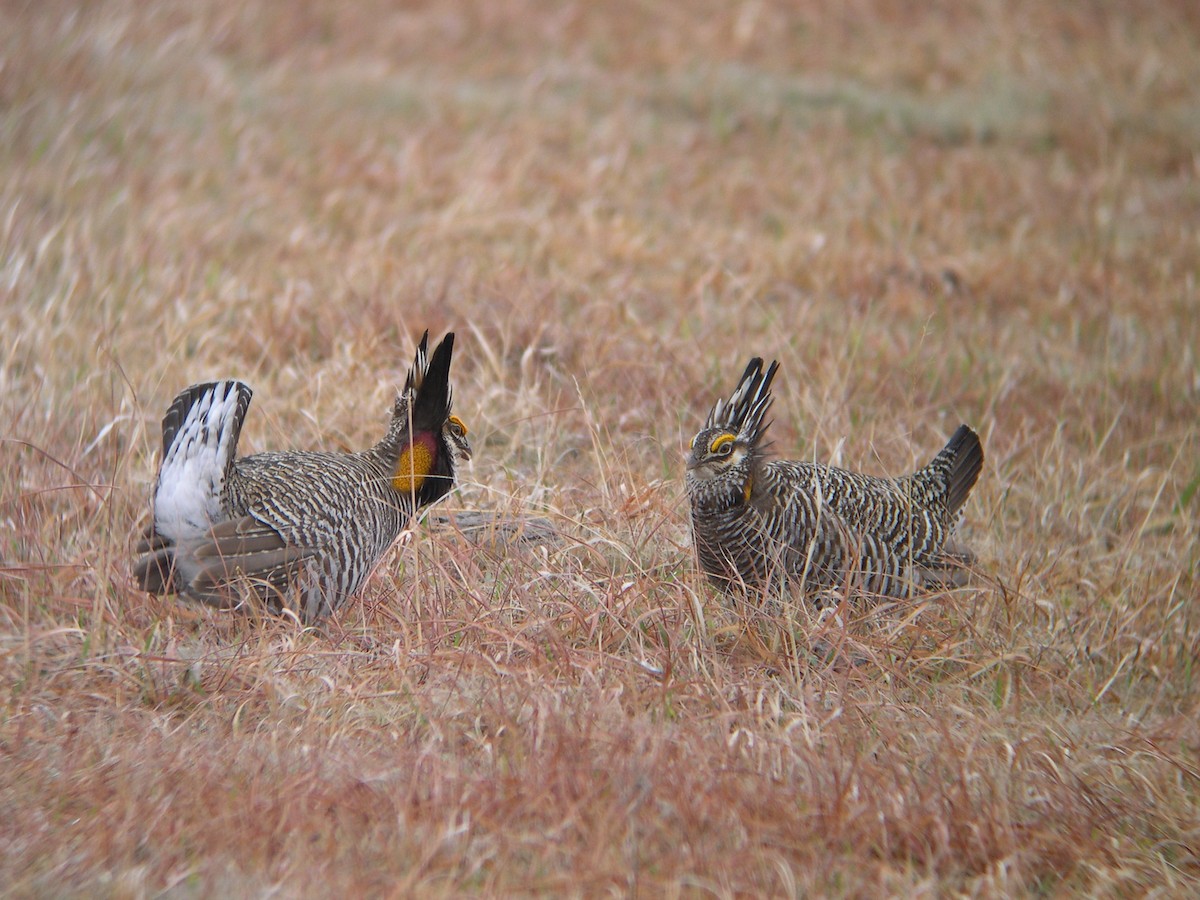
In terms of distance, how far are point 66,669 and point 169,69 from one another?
6593mm

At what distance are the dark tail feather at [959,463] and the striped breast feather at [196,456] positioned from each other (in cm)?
233

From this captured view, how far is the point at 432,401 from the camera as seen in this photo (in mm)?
4133

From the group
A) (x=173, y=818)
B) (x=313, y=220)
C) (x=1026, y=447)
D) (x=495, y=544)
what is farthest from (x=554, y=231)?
(x=173, y=818)

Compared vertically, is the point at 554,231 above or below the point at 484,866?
above

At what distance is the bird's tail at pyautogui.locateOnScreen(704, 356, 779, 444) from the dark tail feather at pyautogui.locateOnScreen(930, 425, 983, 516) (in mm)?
846

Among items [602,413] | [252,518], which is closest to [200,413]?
[252,518]

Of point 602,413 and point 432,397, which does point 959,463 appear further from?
point 432,397

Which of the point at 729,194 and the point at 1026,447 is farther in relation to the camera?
the point at 729,194

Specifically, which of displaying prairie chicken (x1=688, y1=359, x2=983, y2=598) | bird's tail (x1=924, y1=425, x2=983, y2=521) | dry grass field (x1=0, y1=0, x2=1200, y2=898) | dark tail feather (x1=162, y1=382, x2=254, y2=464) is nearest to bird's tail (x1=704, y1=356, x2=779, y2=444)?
displaying prairie chicken (x1=688, y1=359, x2=983, y2=598)

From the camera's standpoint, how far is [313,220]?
7137 millimetres

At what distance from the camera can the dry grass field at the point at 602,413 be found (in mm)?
2668

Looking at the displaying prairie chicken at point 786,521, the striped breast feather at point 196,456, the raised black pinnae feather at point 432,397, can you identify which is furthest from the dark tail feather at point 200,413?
the displaying prairie chicken at point 786,521

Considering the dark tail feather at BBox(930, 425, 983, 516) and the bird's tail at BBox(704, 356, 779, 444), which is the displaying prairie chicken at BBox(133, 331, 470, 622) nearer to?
the bird's tail at BBox(704, 356, 779, 444)

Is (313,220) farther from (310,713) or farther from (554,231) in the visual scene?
(310,713)
